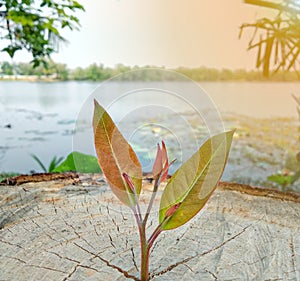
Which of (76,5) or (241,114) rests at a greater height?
(76,5)

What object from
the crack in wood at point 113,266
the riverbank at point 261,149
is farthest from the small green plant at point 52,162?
the crack in wood at point 113,266

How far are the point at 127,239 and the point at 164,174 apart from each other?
0.57 feet

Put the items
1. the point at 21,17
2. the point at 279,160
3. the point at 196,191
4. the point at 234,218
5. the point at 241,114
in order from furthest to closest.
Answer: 1. the point at 241,114
2. the point at 279,160
3. the point at 21,17
4. the point at 234,218
5. the point at 196,191

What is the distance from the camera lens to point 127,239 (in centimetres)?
61

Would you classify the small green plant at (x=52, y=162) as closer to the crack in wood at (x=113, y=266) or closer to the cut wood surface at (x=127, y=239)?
the cut wood surface at (x=127, y=239)

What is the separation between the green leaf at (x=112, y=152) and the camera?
48 cm

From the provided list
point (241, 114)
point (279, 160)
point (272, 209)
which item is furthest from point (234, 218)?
point (241, 114)

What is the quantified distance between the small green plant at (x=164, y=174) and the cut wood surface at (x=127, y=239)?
0.28ft

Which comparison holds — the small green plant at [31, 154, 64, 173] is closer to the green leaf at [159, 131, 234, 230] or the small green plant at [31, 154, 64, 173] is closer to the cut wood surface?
the cut wood surface

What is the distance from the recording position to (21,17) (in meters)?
1.20

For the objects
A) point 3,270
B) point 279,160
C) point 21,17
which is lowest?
point 279,160

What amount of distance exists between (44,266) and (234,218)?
1.19 ft

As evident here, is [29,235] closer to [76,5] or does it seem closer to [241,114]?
[76,5]

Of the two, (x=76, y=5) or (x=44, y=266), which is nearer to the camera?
(x=44, y=266)
